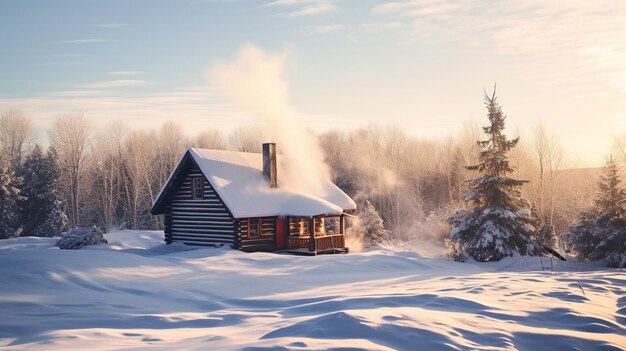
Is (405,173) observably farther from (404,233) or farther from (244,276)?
(244,276)

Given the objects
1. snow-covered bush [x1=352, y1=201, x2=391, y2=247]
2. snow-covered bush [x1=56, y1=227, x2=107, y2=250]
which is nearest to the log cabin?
snow-covered bush [x1=56, y1=227, x2=107, y2=250]

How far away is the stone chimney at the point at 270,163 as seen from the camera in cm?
2980

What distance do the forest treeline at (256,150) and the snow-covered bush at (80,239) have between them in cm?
1909

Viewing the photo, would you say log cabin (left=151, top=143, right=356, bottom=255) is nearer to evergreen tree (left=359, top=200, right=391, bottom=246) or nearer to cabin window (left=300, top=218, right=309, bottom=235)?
cabin window (left=300, top=218, right=309, bottom=235)

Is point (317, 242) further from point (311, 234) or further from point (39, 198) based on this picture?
point (39, 198)

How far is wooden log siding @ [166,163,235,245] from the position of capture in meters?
27.2

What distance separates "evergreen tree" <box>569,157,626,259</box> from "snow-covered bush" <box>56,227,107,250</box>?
2667 centimetres

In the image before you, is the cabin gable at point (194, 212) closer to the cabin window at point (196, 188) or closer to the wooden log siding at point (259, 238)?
the cabin window at point (196, 188)

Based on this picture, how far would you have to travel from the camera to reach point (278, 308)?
11727mm

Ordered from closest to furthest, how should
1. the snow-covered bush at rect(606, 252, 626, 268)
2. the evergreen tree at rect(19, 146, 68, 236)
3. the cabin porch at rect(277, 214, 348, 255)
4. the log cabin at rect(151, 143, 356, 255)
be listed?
1. the snow-covered bush at rect(606, 252, 626, 268)
2. the log cabin at rect(151, 143, 356, 255)
3. the cabin porch at rect(277, 214, 348, 255)
4. the evergreen tree at rect(19, 146, 68, 236)

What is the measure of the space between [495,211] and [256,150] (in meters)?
46.6

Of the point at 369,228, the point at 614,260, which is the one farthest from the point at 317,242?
the point at 614,260

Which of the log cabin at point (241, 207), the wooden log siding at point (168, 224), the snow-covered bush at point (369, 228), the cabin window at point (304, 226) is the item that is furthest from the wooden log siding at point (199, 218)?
the snow-covered bush at point (369, 228)

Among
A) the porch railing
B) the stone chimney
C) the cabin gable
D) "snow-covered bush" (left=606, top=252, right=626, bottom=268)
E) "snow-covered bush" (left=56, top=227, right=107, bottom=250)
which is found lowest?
"snow-covered bush" (left=606, top=252, right=626, bottom=268)
